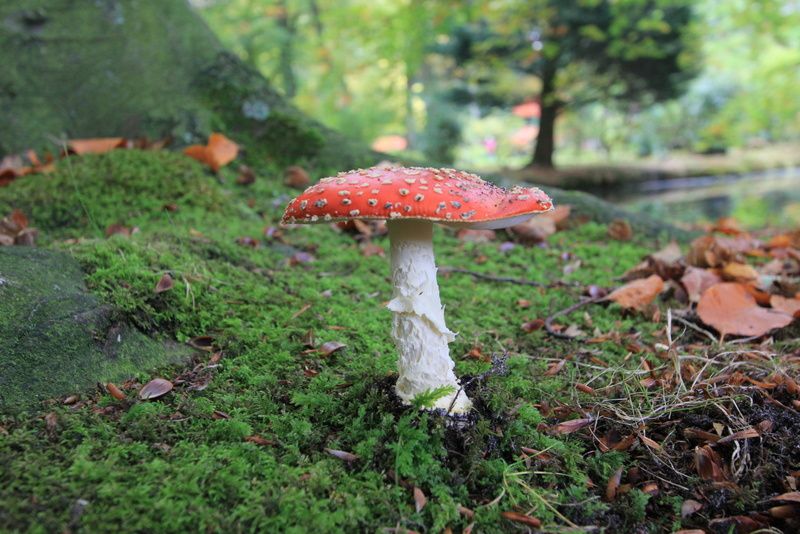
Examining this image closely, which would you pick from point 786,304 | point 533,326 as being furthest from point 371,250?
point 786,304

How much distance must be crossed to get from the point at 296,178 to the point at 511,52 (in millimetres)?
9840

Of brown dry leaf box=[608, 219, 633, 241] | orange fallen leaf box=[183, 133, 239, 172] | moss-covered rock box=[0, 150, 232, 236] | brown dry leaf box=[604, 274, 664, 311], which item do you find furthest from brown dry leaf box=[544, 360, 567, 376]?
orange fallen leaf box=[183, 133, 239, 172]

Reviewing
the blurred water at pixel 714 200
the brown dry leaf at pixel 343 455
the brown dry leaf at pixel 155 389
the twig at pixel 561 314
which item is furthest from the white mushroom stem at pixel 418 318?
the blurred water at pixel 714 200

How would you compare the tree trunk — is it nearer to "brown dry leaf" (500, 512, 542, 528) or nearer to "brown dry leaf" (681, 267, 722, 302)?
"brown dry leaf" (681, 267, 722, 302)

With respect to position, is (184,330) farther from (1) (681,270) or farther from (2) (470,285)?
(1) (681,270)

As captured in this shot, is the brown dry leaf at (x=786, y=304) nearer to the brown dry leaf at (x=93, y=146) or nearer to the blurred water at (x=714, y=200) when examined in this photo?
the brown dry leaf at (x=93, y=146)

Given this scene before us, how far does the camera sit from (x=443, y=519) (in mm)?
1508

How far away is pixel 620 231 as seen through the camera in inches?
166

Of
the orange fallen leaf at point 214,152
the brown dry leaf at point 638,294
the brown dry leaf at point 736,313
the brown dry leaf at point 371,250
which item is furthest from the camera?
the orange fallen leaf at point 214,152

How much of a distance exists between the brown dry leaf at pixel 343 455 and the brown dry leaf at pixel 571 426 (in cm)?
74

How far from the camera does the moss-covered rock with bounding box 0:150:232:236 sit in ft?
11.0

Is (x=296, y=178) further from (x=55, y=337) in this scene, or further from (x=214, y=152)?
(x=55, y=337)

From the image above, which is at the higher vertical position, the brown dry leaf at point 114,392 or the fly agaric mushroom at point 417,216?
the fly agaric mushroom at point 417,216

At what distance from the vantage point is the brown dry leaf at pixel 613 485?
1.66 m
